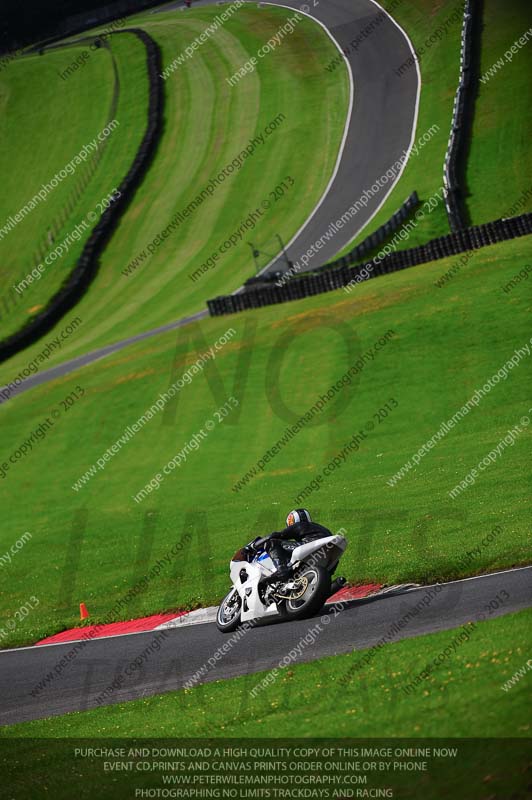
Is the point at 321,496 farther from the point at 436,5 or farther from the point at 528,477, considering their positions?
the point at 436,5

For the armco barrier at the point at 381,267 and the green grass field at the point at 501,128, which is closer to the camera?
the armco barrier at the point at 381,267

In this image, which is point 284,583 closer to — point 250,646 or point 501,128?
point 250,646

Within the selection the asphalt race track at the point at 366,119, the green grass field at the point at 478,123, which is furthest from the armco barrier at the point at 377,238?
the asphalt race track at the point at 366,119

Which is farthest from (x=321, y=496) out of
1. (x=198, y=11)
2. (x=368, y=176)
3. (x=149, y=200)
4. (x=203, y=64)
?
(x=198, y=11)

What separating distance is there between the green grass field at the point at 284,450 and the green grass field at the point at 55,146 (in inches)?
925

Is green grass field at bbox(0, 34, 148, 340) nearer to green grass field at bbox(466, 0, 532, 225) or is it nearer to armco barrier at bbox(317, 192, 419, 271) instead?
armco barrier at bbox(317, 192, 419, 271)

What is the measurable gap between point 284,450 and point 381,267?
10.3 meters

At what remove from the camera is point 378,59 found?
201 feet

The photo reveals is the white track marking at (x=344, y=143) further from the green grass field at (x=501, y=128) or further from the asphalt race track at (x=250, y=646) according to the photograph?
the asphalt race track at (x=250, y=646)

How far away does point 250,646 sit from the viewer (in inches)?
524

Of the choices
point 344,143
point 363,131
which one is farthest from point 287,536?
point 363,131

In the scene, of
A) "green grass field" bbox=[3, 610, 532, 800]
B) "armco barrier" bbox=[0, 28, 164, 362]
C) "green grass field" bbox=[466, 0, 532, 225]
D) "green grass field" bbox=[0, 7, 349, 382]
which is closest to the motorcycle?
"green grass field" bbox=[3, 610, 532, 800]

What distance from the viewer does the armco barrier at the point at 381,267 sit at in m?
31.5

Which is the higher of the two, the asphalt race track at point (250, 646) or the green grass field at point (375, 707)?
the green grass field at point (375, 707)
